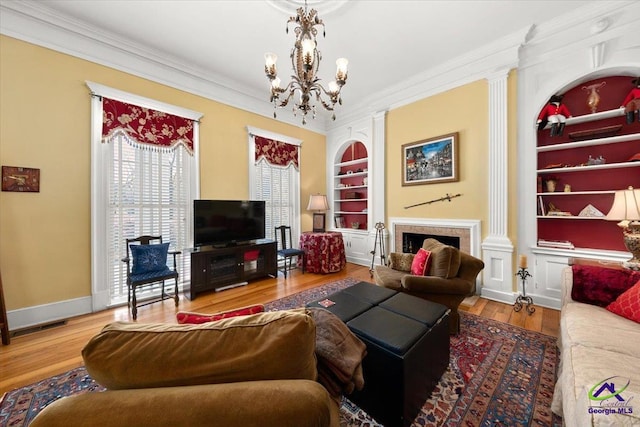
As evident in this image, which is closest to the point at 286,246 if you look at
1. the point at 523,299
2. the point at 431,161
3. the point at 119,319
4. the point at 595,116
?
the point at 119,319

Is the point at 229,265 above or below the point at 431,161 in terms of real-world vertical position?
below

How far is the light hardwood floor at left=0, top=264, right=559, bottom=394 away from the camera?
1.98 meters

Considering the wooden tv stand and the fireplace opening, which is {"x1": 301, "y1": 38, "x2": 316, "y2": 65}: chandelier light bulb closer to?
the wooden tv stand

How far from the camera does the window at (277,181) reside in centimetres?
452

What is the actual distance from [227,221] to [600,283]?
425 cm

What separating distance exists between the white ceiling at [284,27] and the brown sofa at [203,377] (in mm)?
3091

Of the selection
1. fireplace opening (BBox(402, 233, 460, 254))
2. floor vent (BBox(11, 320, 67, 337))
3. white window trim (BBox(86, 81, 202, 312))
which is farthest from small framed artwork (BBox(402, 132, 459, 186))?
floor vent (BBox(11, 320, 67, 337))

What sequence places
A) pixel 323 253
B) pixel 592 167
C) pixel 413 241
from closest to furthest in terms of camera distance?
pixel 592 167, pixel 413 241, pixel 323 253

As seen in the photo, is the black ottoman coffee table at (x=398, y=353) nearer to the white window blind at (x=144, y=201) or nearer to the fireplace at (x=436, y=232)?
the fireplace at (x=436, y=232)

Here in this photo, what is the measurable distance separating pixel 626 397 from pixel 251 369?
1543 mm

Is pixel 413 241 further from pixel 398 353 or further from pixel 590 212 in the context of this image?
pixel 398 353

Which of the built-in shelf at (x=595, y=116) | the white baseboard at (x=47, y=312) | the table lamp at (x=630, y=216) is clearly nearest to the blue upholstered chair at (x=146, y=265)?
the white baseboard at (x=47, y=312)

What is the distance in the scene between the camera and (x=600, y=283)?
195 centimetres

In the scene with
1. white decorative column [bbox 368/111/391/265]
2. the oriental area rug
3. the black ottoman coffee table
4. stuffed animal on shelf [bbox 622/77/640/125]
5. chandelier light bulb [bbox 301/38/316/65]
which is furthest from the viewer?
white decorative column [bbox 368/111/391/265]
